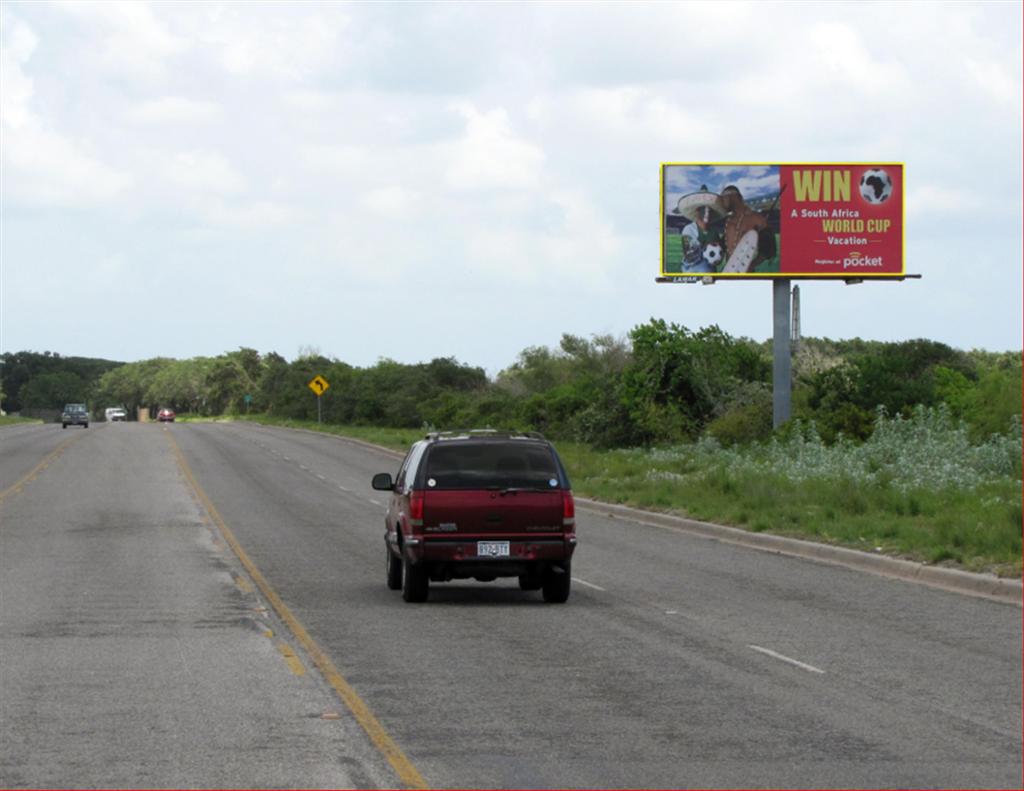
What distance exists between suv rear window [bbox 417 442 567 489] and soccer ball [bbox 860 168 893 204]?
3338 centimetres

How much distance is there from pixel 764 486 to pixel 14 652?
19.4 meters

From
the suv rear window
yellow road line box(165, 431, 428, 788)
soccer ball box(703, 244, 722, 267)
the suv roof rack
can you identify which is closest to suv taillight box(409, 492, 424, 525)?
the suv rear window

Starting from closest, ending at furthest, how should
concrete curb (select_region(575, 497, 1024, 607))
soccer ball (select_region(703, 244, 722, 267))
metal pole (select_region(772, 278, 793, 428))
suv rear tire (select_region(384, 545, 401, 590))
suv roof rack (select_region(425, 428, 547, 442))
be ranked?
1. suv roof rack (select_region(425, 428, 547, 442))
2. concrete curb (select_region(575, 497, 1024, 607))
3. suv rear tire (select_region(384, 545, 401, 590))
4. soccer ball (select_region(703, 244, 722, 267))
5. metal pole (select_region(772, 278, 793, 428))

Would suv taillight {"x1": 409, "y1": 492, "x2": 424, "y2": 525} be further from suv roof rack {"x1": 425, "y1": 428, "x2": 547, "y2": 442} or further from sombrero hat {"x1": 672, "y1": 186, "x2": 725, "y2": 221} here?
sombrero hat {"x1": 672, "y1": 186, "x2": 725, "y2": 221}

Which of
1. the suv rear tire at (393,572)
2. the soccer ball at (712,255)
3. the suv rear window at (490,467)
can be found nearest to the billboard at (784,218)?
the soccer ball at (712,255)

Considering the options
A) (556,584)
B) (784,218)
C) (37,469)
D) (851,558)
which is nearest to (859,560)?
(851,558)

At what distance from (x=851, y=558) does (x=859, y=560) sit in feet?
0.89

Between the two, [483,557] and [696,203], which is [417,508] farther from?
[696,203]

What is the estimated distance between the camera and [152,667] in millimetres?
12195

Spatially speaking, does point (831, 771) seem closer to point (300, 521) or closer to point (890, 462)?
point (300, 521)

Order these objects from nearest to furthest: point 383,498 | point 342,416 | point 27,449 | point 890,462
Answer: point 890,462
point 383,498
point 27,449
point 342,416

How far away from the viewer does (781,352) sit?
160 feet

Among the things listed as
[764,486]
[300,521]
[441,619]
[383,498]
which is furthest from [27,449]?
[441,619]

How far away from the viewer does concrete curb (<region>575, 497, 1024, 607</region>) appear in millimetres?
17422
